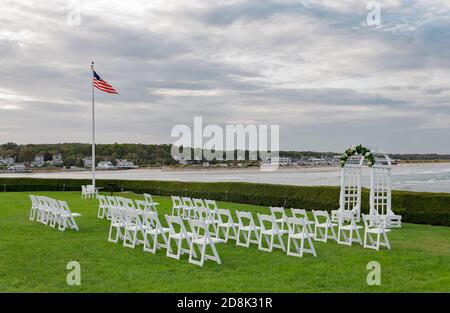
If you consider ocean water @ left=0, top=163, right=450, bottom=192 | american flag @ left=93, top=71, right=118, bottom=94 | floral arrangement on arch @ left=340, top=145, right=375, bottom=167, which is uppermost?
american flag @ left=93, top=71, right=118, bottom=94

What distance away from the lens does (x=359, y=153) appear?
1606cm

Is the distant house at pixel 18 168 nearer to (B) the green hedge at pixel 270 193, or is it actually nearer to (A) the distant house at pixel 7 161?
(A) the distant house at pixel 7 161

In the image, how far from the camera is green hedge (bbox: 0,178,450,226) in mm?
16219

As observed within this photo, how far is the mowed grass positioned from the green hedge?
4.82 meters

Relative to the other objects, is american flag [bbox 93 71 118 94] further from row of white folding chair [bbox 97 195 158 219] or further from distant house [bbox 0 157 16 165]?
distant house [bbox 0 157 16 165]

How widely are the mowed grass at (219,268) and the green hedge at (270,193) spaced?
4.82m

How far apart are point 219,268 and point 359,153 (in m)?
9.14

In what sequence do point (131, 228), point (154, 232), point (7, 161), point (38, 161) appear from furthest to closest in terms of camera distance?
point (38, 161) → point (7, 161) → point (131, 228) → point (154, 232)

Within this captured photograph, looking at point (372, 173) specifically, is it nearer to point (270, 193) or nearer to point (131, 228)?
point (270, 193)

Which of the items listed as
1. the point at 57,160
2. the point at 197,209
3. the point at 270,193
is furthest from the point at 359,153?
the point at 57,160

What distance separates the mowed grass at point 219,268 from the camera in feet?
23.2

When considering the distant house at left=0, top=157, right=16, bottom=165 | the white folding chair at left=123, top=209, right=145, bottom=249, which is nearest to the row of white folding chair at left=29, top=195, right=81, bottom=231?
the white folding chair at left=123, top=209, right=145, bottom=249
